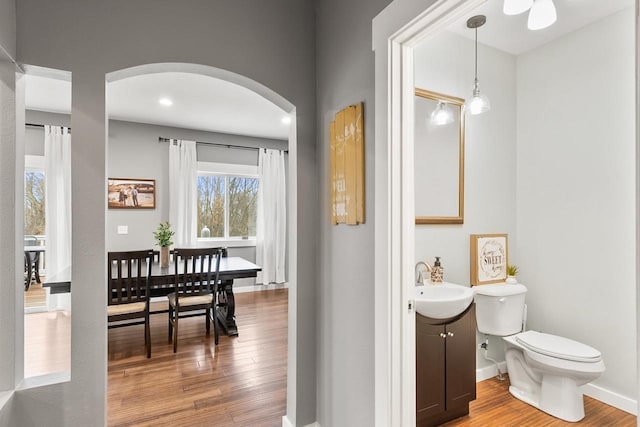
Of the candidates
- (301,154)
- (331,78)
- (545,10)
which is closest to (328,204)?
(301,154)

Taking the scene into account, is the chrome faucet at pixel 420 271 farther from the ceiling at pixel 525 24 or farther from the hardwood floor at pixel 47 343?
the hardwood floor at pixel 47 343

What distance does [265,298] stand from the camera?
206 inches

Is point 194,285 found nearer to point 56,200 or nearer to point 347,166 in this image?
point 347,166

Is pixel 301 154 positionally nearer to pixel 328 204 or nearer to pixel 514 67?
pixel 328 204

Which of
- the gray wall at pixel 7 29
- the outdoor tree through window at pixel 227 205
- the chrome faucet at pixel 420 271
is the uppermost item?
the gray wall at pixel 7 29

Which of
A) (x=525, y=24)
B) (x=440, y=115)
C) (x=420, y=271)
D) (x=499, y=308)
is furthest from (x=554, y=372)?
(x=525, y=24)

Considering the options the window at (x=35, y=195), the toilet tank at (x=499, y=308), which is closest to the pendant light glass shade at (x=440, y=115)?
the toilet tank at (x=499, y=308)

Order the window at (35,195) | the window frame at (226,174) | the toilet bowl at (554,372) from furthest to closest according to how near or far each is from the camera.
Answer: the window frame at (226,174) < the window at (35,195) < the toilet bowl at (554,372)

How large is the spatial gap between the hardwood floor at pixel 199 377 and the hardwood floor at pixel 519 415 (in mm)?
1331

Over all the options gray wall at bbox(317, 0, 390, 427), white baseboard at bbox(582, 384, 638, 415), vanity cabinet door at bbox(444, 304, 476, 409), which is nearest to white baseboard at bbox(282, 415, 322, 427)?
gray wall at bbox(317, 0, 390, 427)

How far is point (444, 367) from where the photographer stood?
1.95 meters

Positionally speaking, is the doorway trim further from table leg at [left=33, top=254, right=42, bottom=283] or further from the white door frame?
table leg at [left=33, top=254, right=42, bottom=283]

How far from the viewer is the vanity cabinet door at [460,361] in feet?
6.49

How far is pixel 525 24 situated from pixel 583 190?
1.32 m
